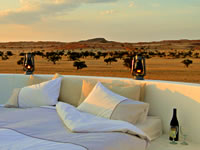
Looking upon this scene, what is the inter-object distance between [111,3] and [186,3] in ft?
8.36

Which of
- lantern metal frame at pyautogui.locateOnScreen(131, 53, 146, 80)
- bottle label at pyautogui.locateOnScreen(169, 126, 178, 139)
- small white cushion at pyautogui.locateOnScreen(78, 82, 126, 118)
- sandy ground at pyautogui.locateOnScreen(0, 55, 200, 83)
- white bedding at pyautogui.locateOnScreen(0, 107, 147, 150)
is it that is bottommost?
sandy ground at pyautogui.locateOnScreen(0, 55, 200, 83)

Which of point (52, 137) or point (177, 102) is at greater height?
point (177, 102)

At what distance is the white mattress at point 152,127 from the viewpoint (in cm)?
313

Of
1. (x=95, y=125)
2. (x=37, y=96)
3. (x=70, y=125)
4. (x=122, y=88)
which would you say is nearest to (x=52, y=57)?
(x=37, y=96)

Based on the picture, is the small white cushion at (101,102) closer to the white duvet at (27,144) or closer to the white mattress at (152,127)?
the white mattress at (152,127)

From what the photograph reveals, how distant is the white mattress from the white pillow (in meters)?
1.26

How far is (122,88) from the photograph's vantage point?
137 inches

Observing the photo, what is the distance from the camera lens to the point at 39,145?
2.07m

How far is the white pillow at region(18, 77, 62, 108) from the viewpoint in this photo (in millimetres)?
3841

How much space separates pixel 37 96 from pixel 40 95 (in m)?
0.04

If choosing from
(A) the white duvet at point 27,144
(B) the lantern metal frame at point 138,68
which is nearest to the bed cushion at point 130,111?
(B) the lantern metal frame at point 138,68

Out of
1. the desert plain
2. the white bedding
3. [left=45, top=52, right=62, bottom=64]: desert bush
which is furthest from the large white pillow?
[left=45, top=52, right=62, bottom=64]: desert bush

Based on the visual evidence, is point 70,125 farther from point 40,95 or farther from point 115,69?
point 115,69

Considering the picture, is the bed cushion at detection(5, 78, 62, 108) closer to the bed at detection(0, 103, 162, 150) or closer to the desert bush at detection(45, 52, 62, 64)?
the bed at detection(0, 103, 162, 150)
